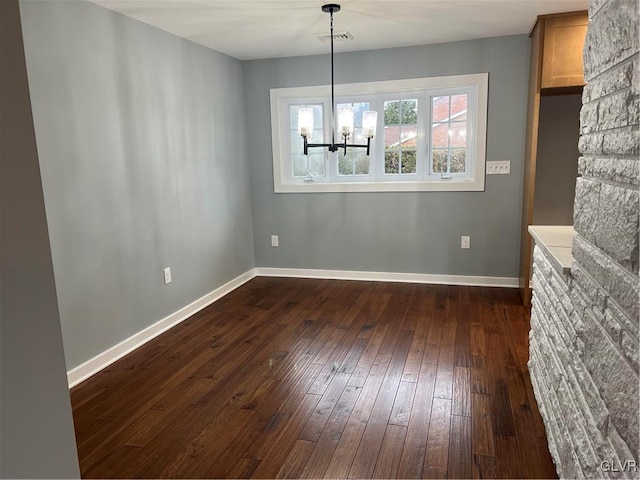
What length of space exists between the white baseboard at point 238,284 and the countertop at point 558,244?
1.95m

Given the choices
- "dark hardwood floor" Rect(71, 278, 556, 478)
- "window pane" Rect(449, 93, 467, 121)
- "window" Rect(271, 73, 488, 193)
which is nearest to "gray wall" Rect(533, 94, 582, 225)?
"window" Rect(271, 73, 488, 193)

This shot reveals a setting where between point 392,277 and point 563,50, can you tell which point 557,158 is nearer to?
point 563,50

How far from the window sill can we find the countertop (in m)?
1.78

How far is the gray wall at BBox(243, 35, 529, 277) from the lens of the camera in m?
4.06

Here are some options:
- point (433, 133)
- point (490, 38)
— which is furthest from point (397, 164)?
point (490, 38)

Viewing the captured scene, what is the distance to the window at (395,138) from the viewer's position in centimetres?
424

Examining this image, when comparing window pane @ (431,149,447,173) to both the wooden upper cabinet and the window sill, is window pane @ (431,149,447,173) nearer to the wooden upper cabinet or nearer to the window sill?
the window sill

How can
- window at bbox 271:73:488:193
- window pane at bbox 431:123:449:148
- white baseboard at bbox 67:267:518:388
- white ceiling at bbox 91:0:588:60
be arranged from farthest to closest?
window pane at bbox 431:123:449:148 → window at bbox 271:73:488:193 → white ceiling at bbox 91:0:588:60 → white baseboard at bbox 67:267:518:388

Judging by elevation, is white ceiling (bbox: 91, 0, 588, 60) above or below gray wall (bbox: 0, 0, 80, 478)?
above

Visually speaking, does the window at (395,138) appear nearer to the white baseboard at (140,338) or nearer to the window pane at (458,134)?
the window pane at (458,134)

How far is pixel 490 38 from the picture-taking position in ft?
13.1

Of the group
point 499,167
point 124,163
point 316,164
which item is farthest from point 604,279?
point 316,164

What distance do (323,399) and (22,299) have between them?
6.33 ft

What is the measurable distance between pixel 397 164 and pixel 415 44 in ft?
3.68
